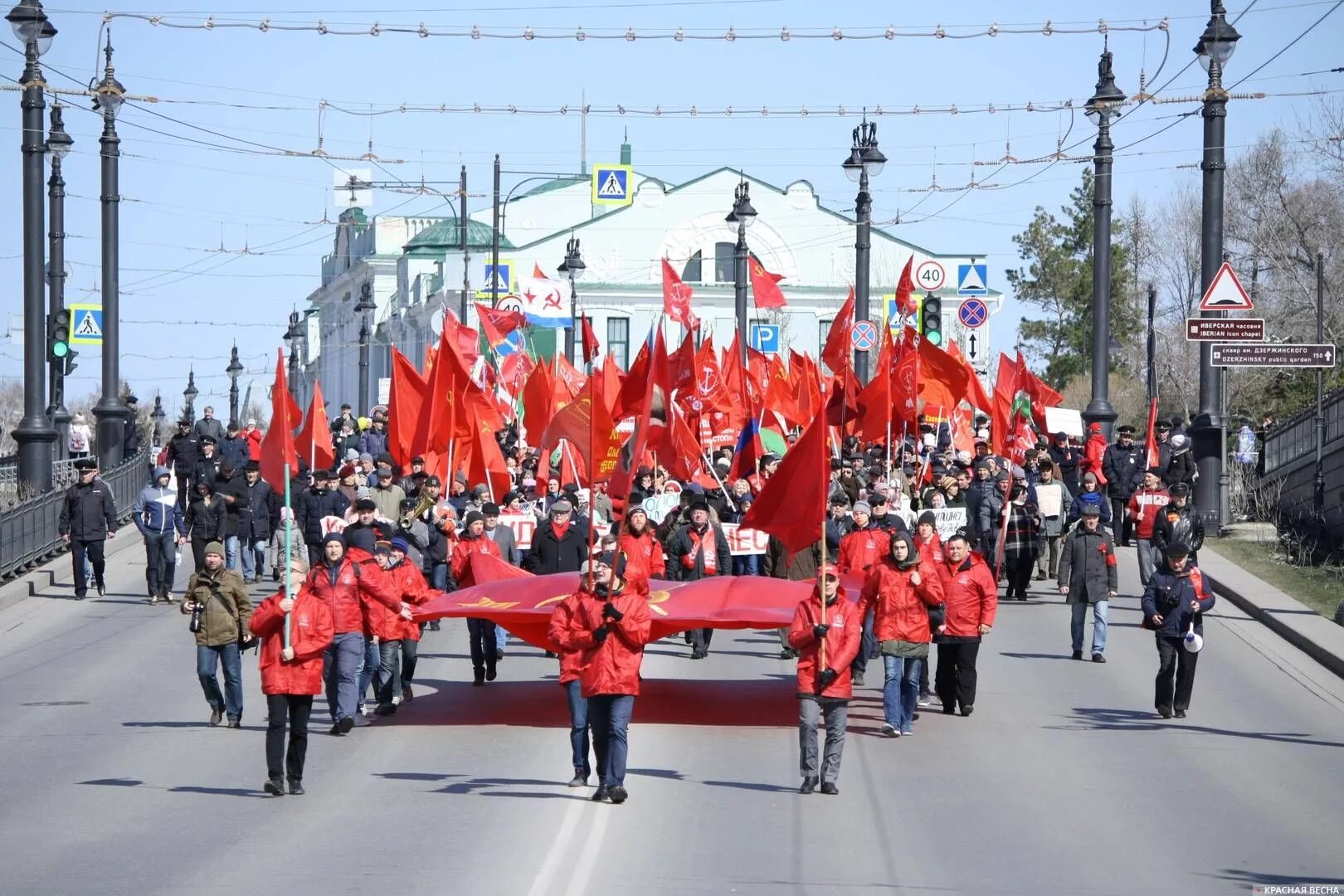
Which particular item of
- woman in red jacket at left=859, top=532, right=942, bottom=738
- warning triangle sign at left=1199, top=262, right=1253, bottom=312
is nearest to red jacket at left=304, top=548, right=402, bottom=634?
woman in red jacket at left=859, top=532, right=942, bottom=738

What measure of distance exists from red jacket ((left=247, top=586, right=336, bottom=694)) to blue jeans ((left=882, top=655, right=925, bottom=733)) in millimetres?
4379

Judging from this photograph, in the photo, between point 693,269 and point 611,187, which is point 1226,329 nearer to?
point 693,269

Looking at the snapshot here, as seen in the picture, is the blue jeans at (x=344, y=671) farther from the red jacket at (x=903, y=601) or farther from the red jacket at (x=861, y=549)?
the red jacket at (x=861, y=549)

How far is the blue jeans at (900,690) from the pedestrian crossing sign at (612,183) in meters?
66.2

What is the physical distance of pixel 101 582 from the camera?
24266 millimetres

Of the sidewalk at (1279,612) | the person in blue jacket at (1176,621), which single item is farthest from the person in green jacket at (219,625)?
the sidewalk at (1279,612)

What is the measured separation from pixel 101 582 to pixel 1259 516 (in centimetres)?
1644

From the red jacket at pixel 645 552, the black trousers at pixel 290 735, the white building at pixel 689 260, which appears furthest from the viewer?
the white building at pixel 689 260

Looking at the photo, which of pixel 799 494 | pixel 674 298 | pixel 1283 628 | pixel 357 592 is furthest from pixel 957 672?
pixel 674 298

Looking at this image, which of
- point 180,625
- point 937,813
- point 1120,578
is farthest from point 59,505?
point 937,813

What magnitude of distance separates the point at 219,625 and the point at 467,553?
3105 mm

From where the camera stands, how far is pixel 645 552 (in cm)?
1752

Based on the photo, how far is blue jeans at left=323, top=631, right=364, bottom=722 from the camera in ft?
49.7

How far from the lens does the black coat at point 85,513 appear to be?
23.4 metres
